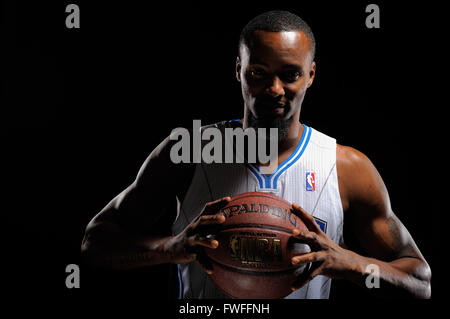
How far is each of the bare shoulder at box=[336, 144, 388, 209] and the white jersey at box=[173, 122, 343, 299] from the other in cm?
4

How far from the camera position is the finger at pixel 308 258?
193 cm

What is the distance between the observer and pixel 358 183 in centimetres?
246

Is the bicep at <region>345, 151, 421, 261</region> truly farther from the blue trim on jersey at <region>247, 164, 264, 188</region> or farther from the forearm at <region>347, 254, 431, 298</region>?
the blue trim on jersey at <region>247, 164, 264, 188</region>

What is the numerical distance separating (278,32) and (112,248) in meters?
1.24

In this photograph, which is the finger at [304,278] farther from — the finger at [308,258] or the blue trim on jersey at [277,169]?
the blue trim on jersey at [277,169]

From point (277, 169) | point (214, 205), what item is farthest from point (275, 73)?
point (214, 205)

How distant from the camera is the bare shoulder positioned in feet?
8.03

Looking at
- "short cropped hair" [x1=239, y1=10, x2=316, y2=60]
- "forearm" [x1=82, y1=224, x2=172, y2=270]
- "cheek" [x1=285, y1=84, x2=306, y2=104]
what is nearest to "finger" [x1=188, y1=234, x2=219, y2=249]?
"forearm" [x1=82, y1=224, x2=172, y2=270]

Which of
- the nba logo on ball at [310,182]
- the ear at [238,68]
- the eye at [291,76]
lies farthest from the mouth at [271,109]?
the nba logo on ball at [310,182]

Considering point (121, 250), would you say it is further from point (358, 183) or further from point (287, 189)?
point (358, 183)

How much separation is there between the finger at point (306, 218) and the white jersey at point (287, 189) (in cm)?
30

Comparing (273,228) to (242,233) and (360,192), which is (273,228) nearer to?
(242,233)

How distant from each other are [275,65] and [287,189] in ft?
1.90

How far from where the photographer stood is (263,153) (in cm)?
243
